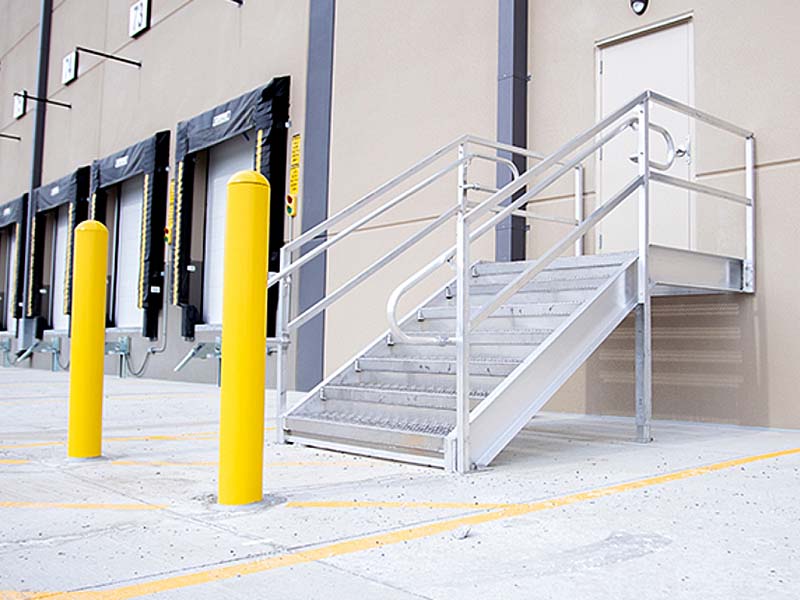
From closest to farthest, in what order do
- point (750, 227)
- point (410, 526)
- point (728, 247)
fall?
point (410, 526) → point (750, 227) → point (728, 247)

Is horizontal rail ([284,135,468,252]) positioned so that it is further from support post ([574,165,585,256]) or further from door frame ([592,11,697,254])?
door frame ([592,11,697,254])

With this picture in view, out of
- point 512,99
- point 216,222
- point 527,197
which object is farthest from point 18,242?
point 527,197

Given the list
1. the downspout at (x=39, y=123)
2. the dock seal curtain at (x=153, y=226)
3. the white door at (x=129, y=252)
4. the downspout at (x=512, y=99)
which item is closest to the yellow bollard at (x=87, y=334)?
the downspout at (x=512, y=99)

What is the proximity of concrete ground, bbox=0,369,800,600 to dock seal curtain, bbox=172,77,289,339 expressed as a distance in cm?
591

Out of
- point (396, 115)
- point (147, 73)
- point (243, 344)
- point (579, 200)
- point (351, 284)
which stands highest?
point (147, 73)

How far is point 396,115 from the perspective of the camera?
8953mm

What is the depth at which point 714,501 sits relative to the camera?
333 centimetres

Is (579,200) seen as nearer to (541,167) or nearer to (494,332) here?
(494,332)

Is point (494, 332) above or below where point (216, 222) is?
below

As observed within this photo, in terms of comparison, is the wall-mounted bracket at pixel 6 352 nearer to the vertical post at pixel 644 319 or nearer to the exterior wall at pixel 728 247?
the exterior wall at pixel 728 247

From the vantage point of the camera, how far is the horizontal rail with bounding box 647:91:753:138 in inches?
211

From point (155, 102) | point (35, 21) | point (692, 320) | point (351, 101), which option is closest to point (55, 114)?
point (35, 21)

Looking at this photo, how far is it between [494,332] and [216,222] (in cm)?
841

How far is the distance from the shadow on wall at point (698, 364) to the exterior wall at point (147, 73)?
5.36m
